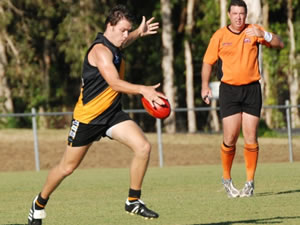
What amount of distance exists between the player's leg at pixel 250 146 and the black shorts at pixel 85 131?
123 inches

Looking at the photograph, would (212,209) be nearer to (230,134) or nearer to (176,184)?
(230,134)

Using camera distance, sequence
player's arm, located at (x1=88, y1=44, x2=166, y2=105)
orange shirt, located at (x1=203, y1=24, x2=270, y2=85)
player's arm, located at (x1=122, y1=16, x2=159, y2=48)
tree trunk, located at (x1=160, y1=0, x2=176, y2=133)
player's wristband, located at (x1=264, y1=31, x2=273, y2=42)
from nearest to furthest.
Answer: player's arm, located at (x1=88, y1=44, x2=166, y2=105) → player's arm, located at (x1=122, y1=16, x2=159, y2=48) → player's wristband, located at (x1=264, y1=31, x2=273, y2=42) → orange shirt, located at (x1=203, y1=24, x2=270, y2=85) → tree trunk, located at (x1=160, y1=0, x2=176, y2=133)

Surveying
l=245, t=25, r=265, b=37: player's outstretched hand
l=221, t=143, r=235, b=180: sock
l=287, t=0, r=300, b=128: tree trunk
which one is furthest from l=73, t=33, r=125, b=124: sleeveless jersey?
l=287, t=0, r=300, b=128: tree trunk

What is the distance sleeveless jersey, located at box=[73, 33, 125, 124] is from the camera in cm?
871

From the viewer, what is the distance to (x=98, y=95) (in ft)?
28.7

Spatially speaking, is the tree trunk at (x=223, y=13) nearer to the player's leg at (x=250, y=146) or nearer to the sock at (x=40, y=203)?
the player's leg at (x=250, y=146)

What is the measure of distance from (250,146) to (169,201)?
1.30 m

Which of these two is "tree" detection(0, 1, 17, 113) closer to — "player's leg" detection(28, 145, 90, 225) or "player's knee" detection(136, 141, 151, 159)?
"player's leg" detection(28, 145, 90, 225)

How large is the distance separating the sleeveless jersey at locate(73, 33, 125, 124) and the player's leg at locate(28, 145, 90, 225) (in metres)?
0.31

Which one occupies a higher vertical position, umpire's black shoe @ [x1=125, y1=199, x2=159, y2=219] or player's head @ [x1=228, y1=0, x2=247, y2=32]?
player's head @ [x1=228, y1=0, x2=247, y2=32]

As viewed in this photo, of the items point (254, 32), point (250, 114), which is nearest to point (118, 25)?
point (254, 32)

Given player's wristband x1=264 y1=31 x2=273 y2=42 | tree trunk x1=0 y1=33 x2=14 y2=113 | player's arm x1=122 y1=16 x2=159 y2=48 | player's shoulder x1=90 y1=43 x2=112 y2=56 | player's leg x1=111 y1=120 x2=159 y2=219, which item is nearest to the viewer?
player's shoulder x1=90 y1=43 x2=112 y2=56

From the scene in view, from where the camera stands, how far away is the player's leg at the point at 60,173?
8742 millimetres

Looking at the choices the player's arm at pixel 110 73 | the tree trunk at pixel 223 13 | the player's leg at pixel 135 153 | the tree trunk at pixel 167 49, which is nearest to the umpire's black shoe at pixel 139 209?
the player's leg at pixel 135 153
